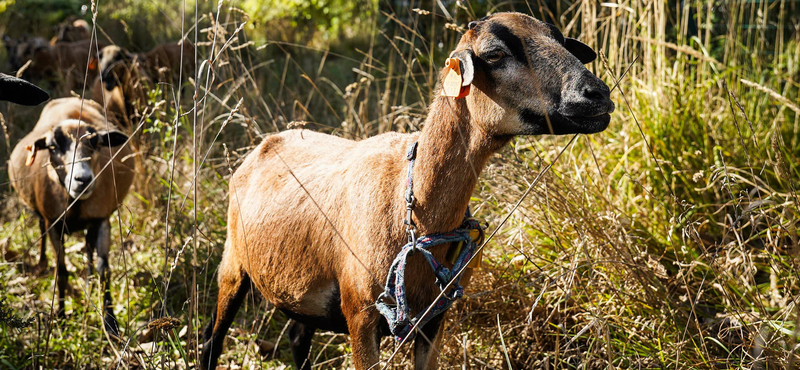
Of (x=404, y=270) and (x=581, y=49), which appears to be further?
(x=581, y=49)

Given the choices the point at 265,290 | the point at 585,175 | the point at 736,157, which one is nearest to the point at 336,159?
the point at 265,290

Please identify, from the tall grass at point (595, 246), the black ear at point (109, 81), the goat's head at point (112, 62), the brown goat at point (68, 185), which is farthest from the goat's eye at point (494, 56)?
the black ear at point (109, 81)

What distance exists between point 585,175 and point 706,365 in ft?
4.34

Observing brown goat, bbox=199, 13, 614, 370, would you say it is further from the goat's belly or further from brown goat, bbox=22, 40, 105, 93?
brown goat, bbox=22, 40, 105, 93

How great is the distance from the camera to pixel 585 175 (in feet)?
12.5

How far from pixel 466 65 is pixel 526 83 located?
0.21 metres

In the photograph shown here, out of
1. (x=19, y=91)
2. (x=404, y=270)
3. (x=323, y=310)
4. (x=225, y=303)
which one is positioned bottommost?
(x=225, y=303)

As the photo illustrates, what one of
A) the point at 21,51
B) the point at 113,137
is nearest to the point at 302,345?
the point at 113,137

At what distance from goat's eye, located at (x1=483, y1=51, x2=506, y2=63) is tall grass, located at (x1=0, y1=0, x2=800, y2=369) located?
55cm

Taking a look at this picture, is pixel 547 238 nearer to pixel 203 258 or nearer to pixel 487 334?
pixel 487 334

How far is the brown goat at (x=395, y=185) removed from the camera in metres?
2.14

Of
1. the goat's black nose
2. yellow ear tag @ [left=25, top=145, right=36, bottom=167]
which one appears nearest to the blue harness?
the goat's black nose

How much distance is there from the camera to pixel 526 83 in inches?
84.4

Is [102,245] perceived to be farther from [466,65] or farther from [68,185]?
[466,65]
